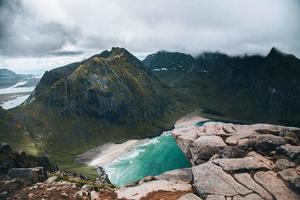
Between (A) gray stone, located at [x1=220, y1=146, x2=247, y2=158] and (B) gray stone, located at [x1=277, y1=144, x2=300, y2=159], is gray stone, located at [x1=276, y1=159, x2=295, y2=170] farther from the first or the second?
(A) gray stone, located at [x1=220, y1=146, x2=247, y2=158]

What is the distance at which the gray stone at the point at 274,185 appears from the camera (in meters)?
53.7

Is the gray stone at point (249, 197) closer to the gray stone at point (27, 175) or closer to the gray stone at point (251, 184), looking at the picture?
the gray stone at point (251, 184)

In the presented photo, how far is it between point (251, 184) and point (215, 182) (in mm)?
5823

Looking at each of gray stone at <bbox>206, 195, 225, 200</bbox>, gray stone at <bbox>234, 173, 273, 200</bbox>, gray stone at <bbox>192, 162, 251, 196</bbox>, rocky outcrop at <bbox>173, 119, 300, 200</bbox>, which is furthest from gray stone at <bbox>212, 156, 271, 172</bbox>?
gray stone at <bbox>206, 195, 225, 200</bbox>

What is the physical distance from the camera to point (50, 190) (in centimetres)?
6350

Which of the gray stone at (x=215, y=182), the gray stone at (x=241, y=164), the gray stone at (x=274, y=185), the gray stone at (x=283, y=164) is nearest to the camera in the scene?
the gray stone at (x=274, y=185)

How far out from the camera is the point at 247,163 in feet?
205

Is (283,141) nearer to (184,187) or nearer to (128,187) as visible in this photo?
(184,187)

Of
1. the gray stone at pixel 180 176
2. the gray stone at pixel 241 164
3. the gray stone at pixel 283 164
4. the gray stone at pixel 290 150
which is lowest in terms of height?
the gray stone at pixel 180 176

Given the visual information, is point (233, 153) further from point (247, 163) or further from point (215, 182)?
point (215, 182)

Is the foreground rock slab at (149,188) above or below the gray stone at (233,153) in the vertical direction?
below

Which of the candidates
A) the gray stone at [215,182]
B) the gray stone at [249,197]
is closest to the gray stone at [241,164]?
the gray stone at [215,182]

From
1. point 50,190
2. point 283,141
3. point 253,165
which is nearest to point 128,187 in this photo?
point 50,190

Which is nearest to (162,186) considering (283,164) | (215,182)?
(215,182)
